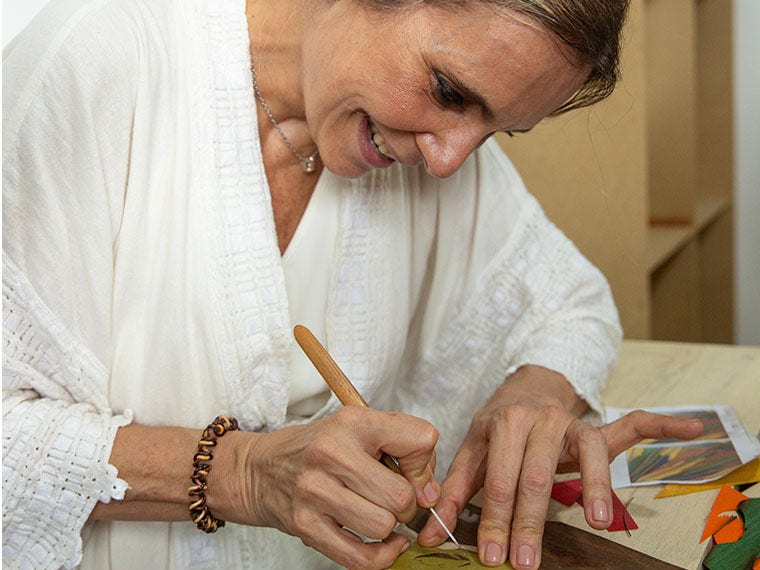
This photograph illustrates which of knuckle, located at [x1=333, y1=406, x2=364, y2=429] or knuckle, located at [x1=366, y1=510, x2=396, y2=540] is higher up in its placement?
knuckle, located at [x1=333, y1=406, x2=364, y2=429]

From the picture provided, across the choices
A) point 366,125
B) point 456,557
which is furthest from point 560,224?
point 456,557

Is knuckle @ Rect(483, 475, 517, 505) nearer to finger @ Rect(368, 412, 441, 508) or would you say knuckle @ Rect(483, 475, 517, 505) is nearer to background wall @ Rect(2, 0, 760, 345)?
finger @ Rect(368, 412, 441, 508)

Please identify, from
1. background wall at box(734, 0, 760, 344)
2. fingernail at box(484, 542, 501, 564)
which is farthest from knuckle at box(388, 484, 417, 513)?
background wall at box(734, 0, 760, 344)

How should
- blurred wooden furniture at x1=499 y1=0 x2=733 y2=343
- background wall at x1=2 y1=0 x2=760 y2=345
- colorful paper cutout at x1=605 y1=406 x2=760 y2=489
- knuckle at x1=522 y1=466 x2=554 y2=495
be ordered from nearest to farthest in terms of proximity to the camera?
knuckle at x1=522 y1=466 x2=554 y2=495 → colorful paper cutout at x1=605 y1=406 x2=760 y2=489 → blurred wooden furniture at x1=499 y1=0 x2=733 y2=343 → background wall at x1=2 y1=0 x2=760 y2=345

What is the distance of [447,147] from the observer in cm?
98

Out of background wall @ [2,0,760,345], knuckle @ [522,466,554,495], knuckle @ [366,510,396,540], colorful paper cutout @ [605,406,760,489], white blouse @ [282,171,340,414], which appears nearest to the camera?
knuckle @ [366,510,396,540]

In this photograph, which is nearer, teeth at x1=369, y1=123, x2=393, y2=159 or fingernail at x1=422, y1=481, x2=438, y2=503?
fingernail at x1=422, y1=481, x2=438, y2=503

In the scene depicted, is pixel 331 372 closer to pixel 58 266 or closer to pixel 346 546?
pixel 346 546

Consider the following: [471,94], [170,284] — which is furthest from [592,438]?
[170,284]

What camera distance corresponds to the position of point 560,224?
2.12 meters

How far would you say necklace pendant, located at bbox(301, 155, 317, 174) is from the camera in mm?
1230

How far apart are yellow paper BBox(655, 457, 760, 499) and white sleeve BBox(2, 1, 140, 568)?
593 mm

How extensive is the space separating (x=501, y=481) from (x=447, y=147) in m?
0.35

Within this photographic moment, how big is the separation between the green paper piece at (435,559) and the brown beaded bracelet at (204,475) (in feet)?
0.67
